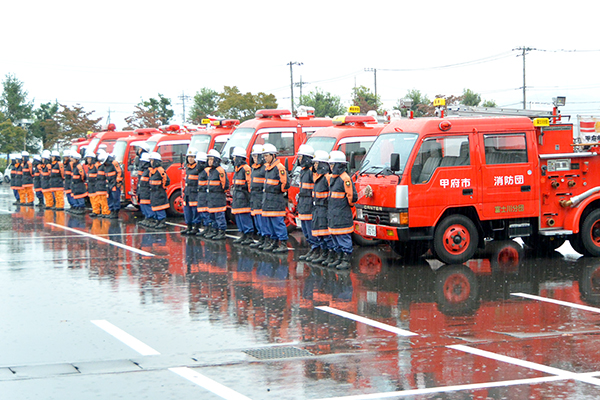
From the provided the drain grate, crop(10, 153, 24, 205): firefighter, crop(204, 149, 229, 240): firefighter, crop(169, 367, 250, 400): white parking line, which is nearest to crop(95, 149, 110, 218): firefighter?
crop(204, 149, 229, 240): firefighter

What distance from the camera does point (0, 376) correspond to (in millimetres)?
6582

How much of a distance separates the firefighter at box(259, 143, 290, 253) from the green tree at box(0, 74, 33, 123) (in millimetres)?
56449

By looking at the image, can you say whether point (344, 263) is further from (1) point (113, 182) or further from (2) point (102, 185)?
(2) point (102, 185)

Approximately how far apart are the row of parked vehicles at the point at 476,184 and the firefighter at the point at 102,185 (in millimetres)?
11028

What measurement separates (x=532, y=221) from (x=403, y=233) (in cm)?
242

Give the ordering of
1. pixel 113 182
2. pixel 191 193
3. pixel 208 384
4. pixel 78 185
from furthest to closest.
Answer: pixel 78 185
pixel 113 182
pixel 191 193
pixel 208 384

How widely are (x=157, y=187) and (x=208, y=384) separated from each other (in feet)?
41.6

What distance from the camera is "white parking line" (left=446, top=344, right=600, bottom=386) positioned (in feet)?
20.9

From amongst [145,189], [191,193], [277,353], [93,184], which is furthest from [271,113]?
[277,353]

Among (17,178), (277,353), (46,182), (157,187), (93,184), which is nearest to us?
(277,353)

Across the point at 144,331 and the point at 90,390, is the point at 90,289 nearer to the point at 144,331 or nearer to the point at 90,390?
the point at 144,331

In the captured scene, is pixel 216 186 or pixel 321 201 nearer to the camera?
pixel 321 201

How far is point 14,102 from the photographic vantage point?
66188 mm

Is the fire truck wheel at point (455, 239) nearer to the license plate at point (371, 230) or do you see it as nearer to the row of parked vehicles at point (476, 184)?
the row of parked vehicles at point (476, 184)
